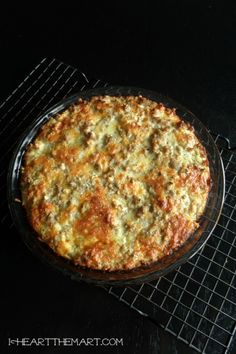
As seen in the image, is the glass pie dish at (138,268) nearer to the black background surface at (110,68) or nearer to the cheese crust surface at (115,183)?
the cheese crust surface at (115,183)

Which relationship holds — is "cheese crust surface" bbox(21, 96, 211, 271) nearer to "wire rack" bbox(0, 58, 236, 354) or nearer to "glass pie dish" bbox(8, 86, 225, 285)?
"glass pie dish" bbox(8, 86, 225, 285)

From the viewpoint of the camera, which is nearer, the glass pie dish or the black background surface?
the glass pie dish

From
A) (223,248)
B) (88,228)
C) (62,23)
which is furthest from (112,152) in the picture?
(62,23)

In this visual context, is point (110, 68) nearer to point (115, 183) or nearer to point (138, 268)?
point (115, 183)

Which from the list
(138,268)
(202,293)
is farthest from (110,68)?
(202,293)

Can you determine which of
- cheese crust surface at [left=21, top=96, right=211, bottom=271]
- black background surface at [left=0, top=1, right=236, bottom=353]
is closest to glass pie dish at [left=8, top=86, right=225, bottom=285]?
cheese crust surface at [left=21, top=96, right=211, bottom=271]

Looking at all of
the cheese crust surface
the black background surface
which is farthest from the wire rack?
the cheese crust surface
